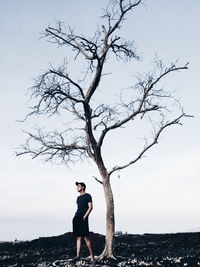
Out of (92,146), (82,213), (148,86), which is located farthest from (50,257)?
(148,86)

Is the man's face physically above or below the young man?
above

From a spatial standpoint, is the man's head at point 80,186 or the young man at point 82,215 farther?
the man's head at point 80,186

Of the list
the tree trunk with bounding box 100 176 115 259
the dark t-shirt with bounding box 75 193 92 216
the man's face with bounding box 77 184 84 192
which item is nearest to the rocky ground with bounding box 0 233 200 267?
the tree trunk with bounding box 100 176 115 259

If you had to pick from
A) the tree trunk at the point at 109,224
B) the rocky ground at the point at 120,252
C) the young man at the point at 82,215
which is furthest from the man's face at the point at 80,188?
the rocky ground at the point at 120,252

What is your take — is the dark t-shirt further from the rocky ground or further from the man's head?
the rocky ground

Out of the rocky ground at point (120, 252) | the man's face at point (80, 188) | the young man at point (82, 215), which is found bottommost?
the rocky ground at point (120, 252)

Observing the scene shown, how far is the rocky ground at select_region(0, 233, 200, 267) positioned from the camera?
12.5 m

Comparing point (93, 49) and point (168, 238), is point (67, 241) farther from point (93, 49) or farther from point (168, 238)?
point (93, 49)

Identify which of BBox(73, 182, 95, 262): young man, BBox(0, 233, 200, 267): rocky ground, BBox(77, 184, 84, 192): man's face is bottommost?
BBox(0, 233, 200, 267): rocky ground

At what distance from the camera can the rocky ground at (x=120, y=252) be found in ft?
41.0

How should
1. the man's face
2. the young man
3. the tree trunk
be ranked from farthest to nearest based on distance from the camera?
1. the tree trunk
2. the man's face
3. the young man

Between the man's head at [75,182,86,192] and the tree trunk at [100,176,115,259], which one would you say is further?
the tree trunk at [100,176,115,259]

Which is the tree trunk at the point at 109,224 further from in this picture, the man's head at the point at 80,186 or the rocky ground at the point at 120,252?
the man's head at the point at 80,186

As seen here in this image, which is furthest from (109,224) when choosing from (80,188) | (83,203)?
(80,188)
